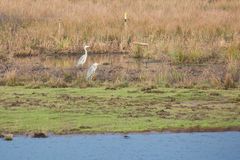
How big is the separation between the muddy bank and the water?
220 inches

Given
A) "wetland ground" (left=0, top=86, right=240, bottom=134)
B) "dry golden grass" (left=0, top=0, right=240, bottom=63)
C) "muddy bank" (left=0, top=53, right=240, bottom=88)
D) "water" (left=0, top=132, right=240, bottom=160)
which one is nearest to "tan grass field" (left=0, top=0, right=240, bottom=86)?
"dry golden grass" (left=0, top=0, right=240, bottom=63)

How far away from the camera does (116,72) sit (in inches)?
916

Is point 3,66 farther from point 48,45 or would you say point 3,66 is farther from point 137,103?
point 137,103

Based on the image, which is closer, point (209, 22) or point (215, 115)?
point (215, 115)

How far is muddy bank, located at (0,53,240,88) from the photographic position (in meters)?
19.4

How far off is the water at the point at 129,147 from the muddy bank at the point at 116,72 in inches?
220

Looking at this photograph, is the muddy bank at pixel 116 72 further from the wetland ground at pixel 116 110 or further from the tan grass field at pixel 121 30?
the wetland ground at pixel 116 110

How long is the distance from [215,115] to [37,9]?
1978cm

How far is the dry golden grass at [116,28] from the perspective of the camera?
27.1 m

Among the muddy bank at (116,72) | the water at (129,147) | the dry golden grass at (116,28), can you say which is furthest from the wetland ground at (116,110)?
the dry golden grass at (116,28)

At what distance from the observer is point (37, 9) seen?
1316 inches

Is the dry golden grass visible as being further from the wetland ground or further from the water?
the water

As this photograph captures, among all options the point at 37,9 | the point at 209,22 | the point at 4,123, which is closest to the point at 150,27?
the point at 209,22

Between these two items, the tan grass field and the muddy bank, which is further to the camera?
the tan grass field
